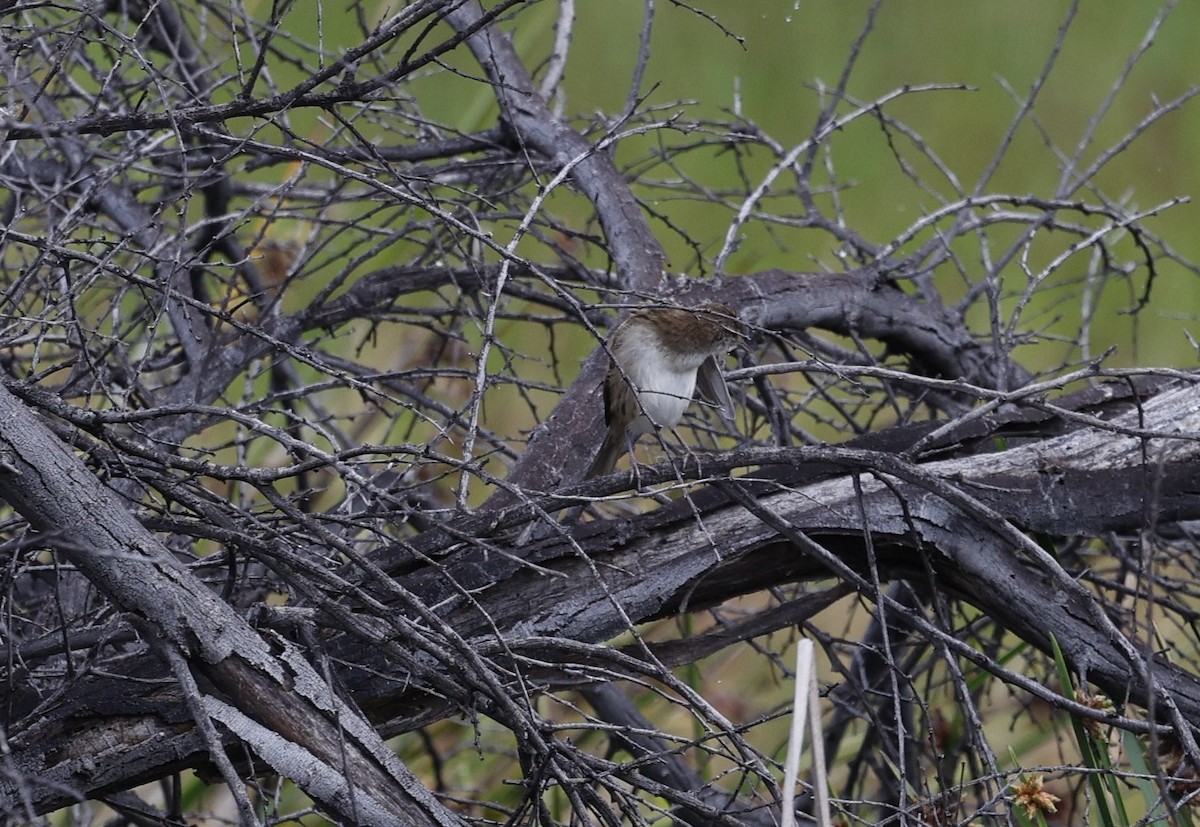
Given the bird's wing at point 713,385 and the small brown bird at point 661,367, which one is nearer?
the small brown bird at point 661,367

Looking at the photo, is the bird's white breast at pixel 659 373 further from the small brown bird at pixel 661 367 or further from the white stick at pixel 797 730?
the white stick at pixel 797 730

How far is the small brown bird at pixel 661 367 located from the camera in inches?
92.0

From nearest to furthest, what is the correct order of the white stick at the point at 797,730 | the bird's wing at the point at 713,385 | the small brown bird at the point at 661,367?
the white stick at the point at 797,730
the small brown bird at the point at 661,367
the bird's wing at the point at 713,385

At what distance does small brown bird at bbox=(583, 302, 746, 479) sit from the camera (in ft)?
7.66

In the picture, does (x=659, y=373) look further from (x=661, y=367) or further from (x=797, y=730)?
(x=797, y=730)

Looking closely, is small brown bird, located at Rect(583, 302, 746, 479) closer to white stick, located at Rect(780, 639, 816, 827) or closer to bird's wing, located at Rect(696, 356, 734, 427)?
bird's wing, located at Rect(696, 356, 734, 427)

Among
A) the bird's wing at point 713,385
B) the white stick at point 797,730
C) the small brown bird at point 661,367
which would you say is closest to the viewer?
the white stick at point 797,730

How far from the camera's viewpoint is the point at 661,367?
7.97ft

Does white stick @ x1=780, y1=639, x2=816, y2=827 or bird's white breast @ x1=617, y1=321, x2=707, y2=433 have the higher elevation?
bird's white breast @ x1=617, y1=321, x2=707, y2=433

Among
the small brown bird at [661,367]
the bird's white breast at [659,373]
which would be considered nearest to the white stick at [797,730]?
the small brown bird at [661,367]

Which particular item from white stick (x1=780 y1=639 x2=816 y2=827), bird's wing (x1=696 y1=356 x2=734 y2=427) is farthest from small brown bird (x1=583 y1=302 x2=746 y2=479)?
white stick (x1=780 y1=639 x2=816 y2=827)

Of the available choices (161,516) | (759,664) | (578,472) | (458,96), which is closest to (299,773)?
(161,516)

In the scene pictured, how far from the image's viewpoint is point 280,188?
2.10m

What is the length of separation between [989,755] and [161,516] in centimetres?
114
